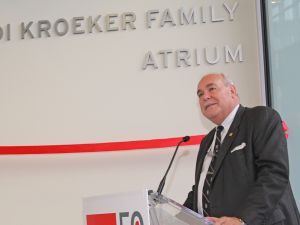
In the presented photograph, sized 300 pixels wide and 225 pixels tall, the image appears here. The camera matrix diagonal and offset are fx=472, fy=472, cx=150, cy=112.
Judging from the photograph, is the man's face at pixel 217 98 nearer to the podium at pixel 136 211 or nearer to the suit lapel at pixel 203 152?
the suit lapel at pixel 203 152

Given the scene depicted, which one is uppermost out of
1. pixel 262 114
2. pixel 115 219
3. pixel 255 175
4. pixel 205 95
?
pixel 205 95

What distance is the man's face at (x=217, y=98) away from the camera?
2.46 metres

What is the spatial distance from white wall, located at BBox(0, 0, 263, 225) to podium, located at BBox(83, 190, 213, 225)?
219cm

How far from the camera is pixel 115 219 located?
1.89 m

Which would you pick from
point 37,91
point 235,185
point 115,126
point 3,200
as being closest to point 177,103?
point 115,126

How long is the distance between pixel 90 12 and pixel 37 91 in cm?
89

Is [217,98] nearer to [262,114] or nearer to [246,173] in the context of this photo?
[262,114]

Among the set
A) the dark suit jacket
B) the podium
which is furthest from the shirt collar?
the podium

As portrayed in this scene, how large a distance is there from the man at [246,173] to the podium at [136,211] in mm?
130

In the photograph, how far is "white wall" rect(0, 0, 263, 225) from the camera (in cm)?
427

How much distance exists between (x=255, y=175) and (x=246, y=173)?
41 millimetres

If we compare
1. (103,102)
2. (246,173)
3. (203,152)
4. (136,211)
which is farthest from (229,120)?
(103,102)

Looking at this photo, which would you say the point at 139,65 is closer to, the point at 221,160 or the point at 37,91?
the point at 37,91

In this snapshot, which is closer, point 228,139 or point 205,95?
point 228,139
